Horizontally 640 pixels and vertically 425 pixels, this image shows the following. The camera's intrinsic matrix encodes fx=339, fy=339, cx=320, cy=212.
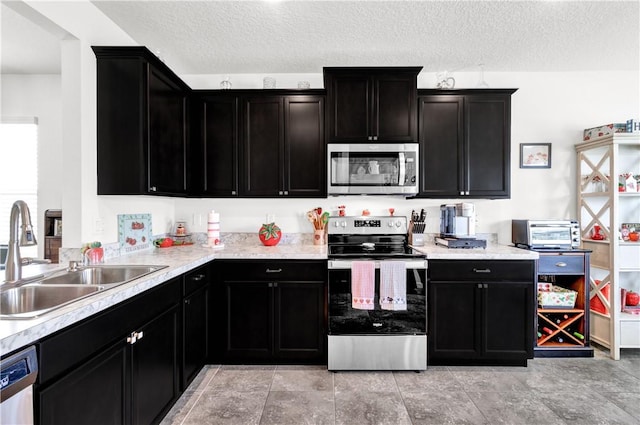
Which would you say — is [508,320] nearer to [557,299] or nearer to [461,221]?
[557,299]

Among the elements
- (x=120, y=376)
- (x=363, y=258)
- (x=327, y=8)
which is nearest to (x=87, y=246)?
(x=120, y=376)

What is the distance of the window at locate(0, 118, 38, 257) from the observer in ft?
10.7

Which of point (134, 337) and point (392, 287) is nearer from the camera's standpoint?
point (134, 337)

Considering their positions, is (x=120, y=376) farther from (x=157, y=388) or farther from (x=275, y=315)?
(x=275, y=315)

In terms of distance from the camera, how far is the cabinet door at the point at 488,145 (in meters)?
3.09

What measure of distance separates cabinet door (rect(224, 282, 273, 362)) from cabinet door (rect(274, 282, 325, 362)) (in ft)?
0.25

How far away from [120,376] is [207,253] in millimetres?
1219

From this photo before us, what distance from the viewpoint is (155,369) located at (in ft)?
6.11

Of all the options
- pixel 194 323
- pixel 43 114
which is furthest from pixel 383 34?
pixel 43 114

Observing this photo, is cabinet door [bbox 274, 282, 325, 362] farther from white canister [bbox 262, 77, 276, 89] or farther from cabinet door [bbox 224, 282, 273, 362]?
white canister [bbox 262, 77, 276, 89]

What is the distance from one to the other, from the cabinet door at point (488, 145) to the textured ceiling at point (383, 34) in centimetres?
45

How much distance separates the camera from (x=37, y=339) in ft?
3.61

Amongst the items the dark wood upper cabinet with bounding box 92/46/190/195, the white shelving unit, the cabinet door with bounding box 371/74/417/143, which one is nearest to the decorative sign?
the dark wood upper cabinet with bounding box 92/46/190/195

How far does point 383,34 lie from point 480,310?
2.32 metres
